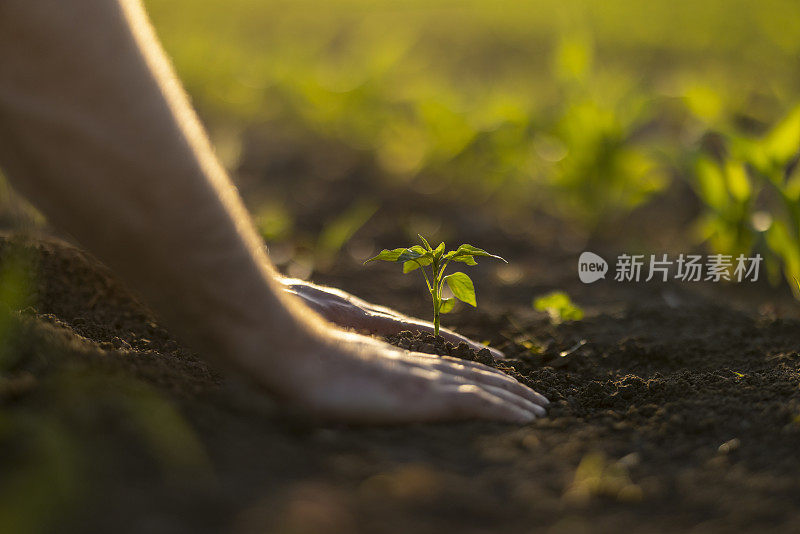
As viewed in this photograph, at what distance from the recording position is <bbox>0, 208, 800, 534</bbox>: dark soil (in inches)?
39.3

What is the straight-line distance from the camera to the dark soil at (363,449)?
999 mm

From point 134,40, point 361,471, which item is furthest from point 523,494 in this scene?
point 134,40

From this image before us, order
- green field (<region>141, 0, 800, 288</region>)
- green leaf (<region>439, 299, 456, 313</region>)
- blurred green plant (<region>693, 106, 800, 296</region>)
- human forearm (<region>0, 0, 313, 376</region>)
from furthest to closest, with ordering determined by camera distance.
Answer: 1. green field (<region>141, 0, 800, 288</region>)
2. blurred green plant (<region>693, 106, 800, 296</region>)
3. green leaf (<region>439, 299, 456, 313</region>)
4. human forearm (<region>0, 0, 313, 376</region>)

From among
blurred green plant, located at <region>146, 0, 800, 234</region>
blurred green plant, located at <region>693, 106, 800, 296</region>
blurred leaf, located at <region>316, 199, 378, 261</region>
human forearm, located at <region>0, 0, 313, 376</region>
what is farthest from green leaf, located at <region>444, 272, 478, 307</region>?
blurred green plant, located at <region>146, 0, 800, 234</region>

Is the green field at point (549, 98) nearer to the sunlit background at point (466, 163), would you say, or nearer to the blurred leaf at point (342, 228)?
the sunlit background at point (466, 163)

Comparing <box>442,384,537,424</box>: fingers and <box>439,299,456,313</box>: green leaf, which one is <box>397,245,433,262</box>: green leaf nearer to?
<box>439,299,456,313</box>: green leaf

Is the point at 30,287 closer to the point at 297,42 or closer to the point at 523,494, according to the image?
the point at 523,494

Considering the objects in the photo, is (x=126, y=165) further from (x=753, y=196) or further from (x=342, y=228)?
(x=753, y=196)

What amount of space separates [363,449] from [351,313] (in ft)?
1.83

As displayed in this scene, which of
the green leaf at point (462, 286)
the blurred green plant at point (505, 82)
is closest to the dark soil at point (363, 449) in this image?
the green leaf at point (462, 286)

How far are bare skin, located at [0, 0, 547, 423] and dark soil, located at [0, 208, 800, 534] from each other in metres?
0.09

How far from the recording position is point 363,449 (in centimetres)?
124

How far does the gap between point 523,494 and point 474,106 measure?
359 centimetres

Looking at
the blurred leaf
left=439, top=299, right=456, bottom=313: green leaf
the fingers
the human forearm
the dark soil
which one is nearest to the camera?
the dark soil
